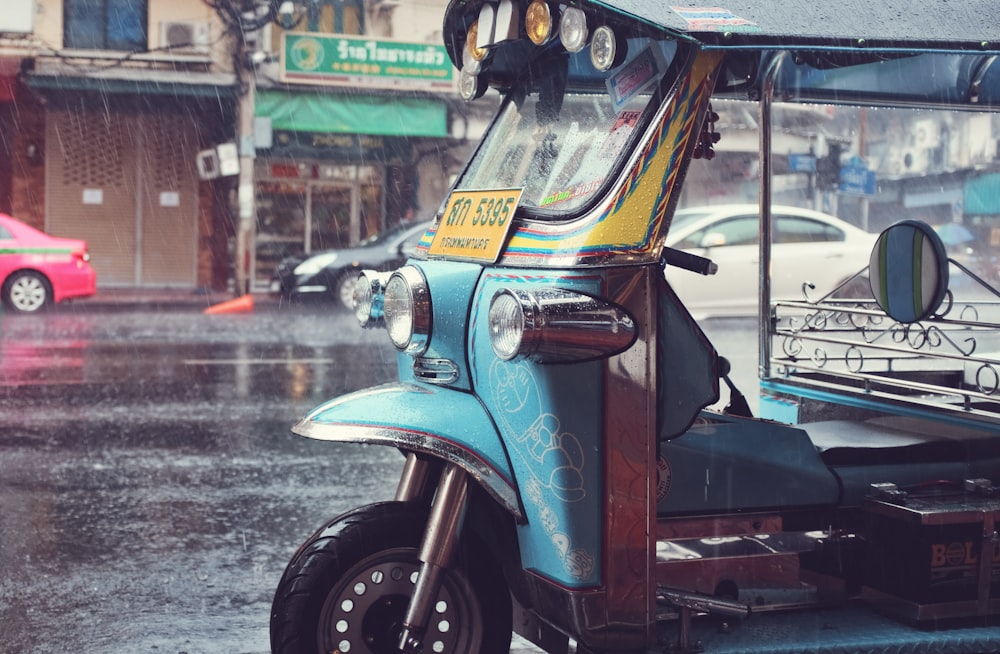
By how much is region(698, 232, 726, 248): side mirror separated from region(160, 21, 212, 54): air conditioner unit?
43.4ft

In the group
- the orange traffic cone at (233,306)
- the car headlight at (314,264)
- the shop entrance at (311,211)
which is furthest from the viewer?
the shop entrance at (311,211)

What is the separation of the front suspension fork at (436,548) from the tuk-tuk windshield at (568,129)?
0.74 m

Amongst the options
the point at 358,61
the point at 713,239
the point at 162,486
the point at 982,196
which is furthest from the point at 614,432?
the point at 358,61

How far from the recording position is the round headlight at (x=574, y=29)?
10.5 feet

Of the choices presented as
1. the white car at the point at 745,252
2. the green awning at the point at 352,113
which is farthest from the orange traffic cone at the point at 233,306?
the white car at the point at 745,252

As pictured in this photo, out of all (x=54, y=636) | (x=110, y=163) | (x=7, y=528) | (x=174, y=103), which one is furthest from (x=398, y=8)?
(x=54, y=636)

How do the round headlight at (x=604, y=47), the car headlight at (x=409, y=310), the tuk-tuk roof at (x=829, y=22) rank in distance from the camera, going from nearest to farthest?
the tuk-tuk roof at (x=829, y=22) → the round headlight at (x=604, y=47) → the car headlight at (x=409, y=310)

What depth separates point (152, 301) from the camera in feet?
69.9

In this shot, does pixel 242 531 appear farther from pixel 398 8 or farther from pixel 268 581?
pixel 398 8

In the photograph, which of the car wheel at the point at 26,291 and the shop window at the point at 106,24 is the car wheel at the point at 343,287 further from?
the shop window at the point at 106,24

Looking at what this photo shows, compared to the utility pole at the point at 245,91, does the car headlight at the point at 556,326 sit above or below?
below

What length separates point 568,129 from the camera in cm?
371

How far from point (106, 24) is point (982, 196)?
1957cm

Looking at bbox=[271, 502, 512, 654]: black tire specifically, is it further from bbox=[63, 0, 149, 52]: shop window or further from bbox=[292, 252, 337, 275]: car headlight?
bbox=[63, 0, 149, 52]: shop window
